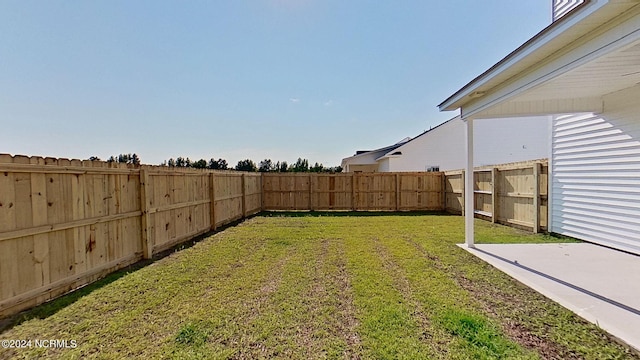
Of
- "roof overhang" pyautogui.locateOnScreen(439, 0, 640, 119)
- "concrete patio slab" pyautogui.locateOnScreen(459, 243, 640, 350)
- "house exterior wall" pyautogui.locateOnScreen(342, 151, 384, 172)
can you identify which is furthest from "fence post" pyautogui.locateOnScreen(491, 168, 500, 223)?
"house exterior wall" pyautogui.locateOnScreen(342, 151, 384, 172)

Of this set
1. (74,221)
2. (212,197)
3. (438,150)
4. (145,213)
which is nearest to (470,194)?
(145,213)

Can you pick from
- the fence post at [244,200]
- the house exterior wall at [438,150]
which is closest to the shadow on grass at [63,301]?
the fence post at [244,200]

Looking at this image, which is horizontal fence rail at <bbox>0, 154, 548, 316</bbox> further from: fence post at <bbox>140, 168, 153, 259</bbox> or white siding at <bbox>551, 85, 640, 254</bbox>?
white siding at <bbox>551, 85, 640, 254</bbox>

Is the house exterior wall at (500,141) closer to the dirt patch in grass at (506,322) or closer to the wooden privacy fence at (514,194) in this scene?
the wooden privacy fence at (514,194)

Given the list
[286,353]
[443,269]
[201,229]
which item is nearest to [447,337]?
[286,353]

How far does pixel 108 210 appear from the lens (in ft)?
14.9

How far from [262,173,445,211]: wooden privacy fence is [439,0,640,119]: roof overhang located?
6.93m

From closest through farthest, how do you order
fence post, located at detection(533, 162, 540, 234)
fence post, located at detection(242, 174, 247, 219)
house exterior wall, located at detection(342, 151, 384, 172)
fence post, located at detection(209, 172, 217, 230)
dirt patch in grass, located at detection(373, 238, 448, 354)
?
dirt patch in grass, located at detection(373, 238, 448, 354) → fence post, located at detection(533, 162, 540, 234) → fence post, located at detection(209, 172, 217, 230) → fence post, located at detection(242, 174, 247, 219) → house exterior wall, located at detection(342, 151, 384, 172)

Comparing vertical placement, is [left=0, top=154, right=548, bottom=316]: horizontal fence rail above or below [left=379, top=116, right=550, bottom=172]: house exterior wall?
below

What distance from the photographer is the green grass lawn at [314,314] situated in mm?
2449

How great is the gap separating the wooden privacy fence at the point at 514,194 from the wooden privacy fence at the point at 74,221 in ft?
29.7

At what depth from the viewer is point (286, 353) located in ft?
7.91

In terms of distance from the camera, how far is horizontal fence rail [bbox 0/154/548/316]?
10.5 ft

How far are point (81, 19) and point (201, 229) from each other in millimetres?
5267
